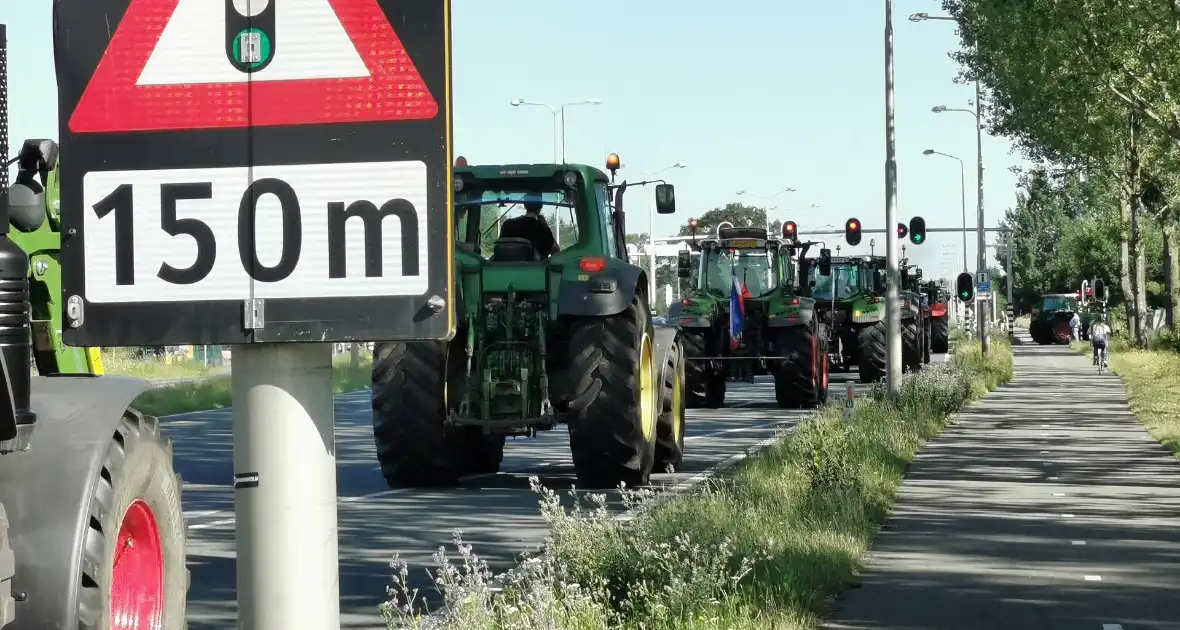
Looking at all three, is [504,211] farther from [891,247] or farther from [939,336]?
[939,336]

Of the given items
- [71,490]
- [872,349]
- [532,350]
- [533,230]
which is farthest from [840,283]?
[71,490]

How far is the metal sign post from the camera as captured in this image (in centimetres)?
317

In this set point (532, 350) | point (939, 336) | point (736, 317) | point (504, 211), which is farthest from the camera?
point (939, 336)

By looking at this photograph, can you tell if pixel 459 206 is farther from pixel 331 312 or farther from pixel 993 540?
pixel 331 312

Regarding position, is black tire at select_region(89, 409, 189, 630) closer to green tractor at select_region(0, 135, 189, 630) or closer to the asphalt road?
green tractor at select_region(0, 135, 189, 630)

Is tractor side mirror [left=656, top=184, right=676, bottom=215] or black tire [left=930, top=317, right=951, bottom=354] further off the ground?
tractor side mirror [left=656, top=184, right=676, bottom=215]

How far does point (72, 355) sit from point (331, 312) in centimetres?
408

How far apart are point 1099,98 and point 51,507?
96.8 ft

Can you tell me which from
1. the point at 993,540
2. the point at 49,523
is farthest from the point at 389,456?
the point at 49,523

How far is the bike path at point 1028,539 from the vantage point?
9.03 metres

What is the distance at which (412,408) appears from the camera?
50.4ft

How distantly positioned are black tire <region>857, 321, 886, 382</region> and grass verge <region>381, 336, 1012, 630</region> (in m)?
20.4

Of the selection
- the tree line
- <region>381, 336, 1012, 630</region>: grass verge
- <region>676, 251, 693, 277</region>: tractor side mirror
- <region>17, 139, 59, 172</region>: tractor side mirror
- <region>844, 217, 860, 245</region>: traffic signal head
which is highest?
the tree line

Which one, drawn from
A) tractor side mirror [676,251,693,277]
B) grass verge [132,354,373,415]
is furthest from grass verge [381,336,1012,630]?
grass verge [132,354,373,415]
